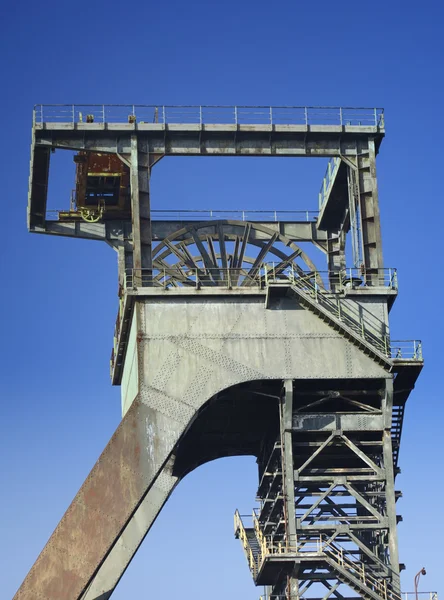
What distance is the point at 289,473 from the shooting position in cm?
6103

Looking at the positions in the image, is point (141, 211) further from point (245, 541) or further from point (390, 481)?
point (245, 541)

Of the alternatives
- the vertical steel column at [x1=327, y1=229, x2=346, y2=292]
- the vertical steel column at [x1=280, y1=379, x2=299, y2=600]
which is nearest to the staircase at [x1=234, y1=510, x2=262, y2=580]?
the vertical steel column at [x1=280, y1=379, x2=299, y2=600]

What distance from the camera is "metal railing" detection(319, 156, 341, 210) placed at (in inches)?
2702

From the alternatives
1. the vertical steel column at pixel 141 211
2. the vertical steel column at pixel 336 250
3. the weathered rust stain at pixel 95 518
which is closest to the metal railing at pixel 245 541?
the weathered rust stain at pixel 95 518

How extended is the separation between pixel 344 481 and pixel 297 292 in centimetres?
784

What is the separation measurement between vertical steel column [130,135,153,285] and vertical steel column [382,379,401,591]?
428 inches

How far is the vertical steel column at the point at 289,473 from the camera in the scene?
198ft

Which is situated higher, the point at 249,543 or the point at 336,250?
the point at 336,250

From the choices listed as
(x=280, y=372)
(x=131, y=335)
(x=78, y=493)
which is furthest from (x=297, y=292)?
(x=78, y=493)

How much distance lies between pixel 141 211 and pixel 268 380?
8931 mm

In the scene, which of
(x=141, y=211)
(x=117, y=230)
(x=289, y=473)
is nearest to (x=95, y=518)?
(x=289, y=473)

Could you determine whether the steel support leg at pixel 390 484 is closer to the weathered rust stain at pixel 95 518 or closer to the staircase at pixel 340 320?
the staircase at pixel 340 320

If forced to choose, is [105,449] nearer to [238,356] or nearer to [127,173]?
[238,356]

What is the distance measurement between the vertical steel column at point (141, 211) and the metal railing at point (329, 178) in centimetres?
857
